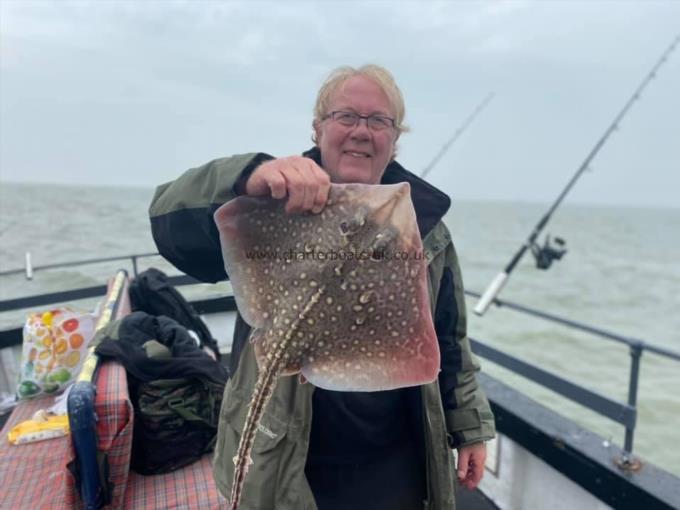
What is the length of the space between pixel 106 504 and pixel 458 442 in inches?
71.5

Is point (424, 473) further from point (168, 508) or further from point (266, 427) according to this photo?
point (168, 508)

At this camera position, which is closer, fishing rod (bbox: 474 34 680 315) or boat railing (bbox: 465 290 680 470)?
boat railing (bbox: 465 290 680 470)

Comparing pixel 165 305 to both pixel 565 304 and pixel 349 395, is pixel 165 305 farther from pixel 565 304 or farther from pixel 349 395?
pixel 565 304

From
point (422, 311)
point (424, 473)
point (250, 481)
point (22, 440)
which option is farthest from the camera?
point (22, 440)

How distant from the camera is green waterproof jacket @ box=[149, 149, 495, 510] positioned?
1.42 m

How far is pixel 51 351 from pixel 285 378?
3068 mm

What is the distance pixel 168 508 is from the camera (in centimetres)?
256

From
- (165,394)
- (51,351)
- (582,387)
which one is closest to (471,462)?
(582,387)

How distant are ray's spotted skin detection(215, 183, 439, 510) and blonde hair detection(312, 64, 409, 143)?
1.48 feet

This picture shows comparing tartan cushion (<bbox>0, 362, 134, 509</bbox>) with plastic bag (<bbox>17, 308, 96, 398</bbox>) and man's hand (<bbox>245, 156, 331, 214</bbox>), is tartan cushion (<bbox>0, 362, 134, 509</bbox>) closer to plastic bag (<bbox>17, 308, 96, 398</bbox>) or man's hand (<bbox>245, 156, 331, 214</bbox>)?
plastic bag (<bbox>17, 308, 96, 398</bbox>)

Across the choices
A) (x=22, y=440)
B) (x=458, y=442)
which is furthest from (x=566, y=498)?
(x=22, y=440)

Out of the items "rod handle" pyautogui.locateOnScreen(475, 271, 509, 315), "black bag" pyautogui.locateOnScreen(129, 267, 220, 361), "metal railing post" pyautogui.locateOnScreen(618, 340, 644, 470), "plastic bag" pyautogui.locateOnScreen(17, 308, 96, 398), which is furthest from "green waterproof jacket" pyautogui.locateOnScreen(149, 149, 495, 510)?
"black bag" pyautogui.locateOnScreen(129, 267, 220, 361)

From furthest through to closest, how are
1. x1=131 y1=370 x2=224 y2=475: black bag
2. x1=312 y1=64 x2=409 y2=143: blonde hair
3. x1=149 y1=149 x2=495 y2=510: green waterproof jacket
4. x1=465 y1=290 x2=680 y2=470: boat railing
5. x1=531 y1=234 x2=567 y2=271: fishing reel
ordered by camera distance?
x1=531 y1=234 x2=567 y2=271: fishing reel < x1=131 y1=370 x2=224 y2=475: black bag < x1=465 y1=290 x2=680 y2=470: boat railing < x1=312 y1=64 x2=409 y2=143: blonde hair < x1=149 y1=149 x2=495 y2=510: green waterproof jacket

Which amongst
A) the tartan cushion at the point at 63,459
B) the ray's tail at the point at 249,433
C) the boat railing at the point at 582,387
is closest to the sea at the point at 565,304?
the boat railing at the point at 582,387
